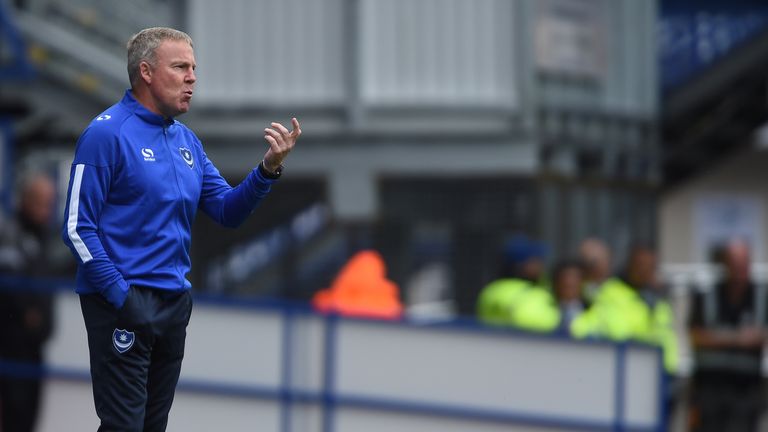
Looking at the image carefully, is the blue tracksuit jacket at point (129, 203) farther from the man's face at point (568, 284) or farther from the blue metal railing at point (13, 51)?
the blue metal railing at point (13, 51)

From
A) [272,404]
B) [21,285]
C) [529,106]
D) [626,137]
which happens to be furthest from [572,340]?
[626,137]

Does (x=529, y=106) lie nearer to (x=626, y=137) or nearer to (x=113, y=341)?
(x=626, y=137)

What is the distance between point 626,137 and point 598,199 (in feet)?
2.63

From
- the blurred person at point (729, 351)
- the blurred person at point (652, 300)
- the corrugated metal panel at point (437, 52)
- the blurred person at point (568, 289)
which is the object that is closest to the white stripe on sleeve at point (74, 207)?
the blurred person at point (568, 289)

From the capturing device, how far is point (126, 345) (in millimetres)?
4328

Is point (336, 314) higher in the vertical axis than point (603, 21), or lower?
lower

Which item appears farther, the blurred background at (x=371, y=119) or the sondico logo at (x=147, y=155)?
the blurred background at (x=371, y=119)

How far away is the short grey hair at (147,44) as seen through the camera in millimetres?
4305

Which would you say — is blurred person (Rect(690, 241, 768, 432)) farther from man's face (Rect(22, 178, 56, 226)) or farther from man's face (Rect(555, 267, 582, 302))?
man's face (Rect(22, 178, 56, 226))

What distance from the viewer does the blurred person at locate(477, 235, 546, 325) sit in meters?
9.57

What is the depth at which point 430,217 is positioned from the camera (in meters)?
15.1

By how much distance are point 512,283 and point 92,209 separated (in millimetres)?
5651

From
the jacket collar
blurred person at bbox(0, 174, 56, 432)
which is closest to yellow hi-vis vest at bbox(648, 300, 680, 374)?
blurred person at bbox(0, 174, 56, 432)

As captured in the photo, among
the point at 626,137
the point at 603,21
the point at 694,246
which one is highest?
the point at 603,21
